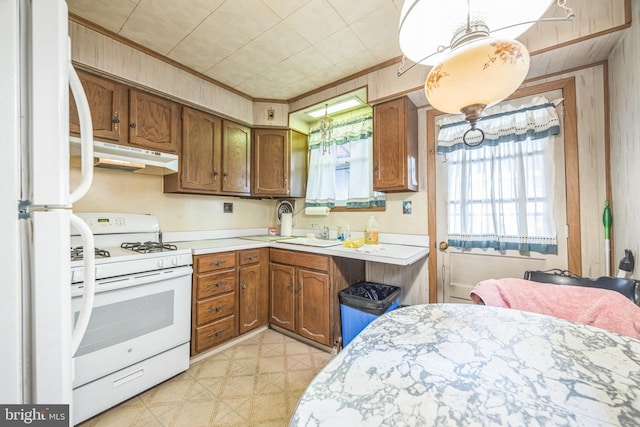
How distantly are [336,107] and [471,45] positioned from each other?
2082mm

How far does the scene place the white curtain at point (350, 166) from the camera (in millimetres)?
2561

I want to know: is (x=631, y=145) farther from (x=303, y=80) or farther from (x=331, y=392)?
(x=303, y=80)

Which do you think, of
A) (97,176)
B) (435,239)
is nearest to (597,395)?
(435,239)

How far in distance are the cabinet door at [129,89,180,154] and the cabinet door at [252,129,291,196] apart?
828mm

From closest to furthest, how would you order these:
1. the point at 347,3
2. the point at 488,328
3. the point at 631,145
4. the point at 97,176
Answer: the point at 488,328, the point at 631,145, the point at 347,3, the point at 97,176

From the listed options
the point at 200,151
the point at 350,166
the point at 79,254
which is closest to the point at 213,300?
the point at 79,254

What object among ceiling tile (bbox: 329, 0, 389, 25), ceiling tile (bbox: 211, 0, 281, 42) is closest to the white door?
ceiling tile (bbox: 329, 0, 389, 25)

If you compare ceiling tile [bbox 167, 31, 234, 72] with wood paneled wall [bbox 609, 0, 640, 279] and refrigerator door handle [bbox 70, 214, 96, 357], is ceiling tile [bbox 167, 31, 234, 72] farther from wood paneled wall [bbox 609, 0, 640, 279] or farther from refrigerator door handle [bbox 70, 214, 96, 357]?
wood paneled wall [bbox 609, 0, 640, 279]

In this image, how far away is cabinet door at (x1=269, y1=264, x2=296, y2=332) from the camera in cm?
226

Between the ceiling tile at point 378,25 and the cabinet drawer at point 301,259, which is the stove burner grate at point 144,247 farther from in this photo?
the ceiling tile at point 378,25

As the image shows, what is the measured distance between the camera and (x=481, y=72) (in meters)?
0.71

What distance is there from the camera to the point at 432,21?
869 mm

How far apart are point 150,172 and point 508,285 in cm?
281

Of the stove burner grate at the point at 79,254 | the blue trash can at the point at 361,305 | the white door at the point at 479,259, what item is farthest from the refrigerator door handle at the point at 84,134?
the white door at the point at 479,259
